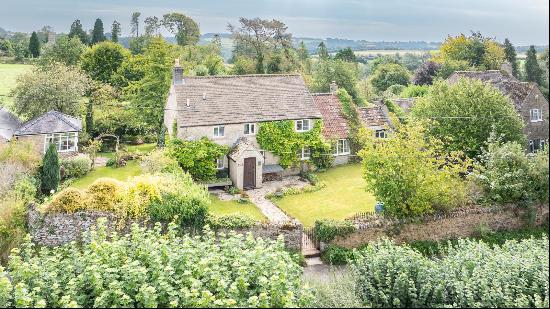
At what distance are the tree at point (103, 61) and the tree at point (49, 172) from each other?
3793cm

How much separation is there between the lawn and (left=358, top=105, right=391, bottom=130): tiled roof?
265 inches

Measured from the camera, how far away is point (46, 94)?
42812mm

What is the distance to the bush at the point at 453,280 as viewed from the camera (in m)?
12.9

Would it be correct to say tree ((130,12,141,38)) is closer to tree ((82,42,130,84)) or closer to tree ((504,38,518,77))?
tree ((82,42,130,84))

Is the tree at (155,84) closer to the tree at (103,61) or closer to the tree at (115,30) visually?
the tree at (103,61)

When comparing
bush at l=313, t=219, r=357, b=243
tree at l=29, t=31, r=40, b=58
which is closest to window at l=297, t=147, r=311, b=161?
bush at l=313, t=219, r=357, b=243

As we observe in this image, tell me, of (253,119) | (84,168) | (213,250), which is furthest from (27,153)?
(213,250)

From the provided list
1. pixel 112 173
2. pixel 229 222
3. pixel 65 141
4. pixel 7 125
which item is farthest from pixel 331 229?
pixel 7 125

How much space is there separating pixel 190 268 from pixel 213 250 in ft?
4.92

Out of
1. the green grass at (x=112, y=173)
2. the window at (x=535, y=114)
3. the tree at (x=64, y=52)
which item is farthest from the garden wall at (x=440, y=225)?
the tree at (x=64, y=52)

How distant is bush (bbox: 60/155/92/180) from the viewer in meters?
34.9

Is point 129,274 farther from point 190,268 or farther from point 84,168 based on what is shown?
point 84,168

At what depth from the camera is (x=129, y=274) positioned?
13.2 metres

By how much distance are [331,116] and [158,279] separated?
30.0 m
